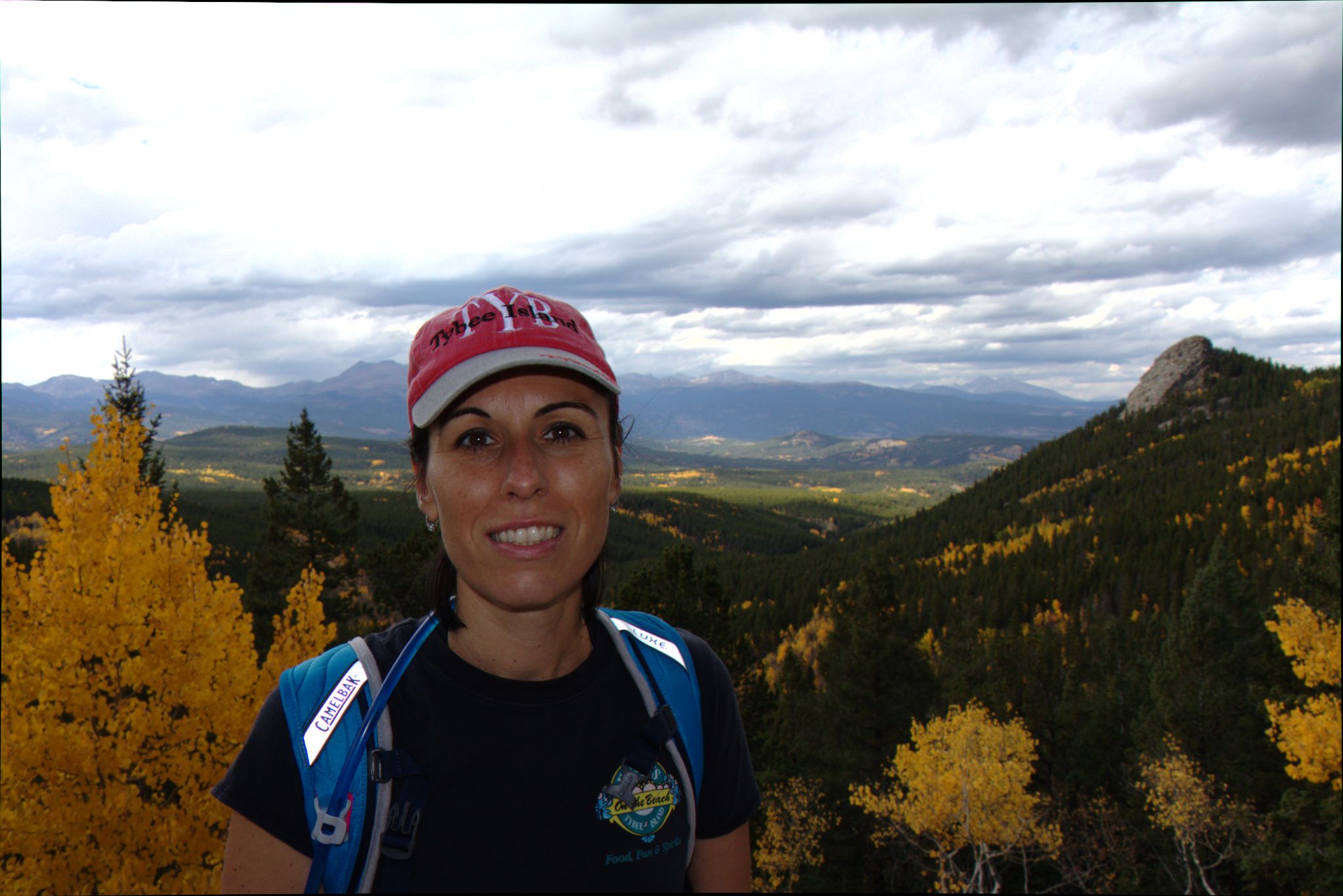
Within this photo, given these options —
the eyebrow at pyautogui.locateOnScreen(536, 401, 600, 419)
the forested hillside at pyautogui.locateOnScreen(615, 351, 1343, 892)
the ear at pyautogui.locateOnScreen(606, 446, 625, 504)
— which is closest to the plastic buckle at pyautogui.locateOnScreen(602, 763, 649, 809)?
the ear at pyautogui.locateOnScreen(606, 446, 625, 504)

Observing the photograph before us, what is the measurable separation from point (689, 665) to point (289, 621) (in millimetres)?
11177

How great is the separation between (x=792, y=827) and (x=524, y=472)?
3786 cm

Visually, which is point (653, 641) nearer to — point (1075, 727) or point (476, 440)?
point (476, 440)

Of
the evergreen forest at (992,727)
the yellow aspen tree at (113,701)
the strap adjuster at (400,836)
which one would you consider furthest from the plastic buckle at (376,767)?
the yellow aspen tree at (113,701)

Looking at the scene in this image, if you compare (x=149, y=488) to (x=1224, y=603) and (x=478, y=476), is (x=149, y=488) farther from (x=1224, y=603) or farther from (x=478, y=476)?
(x=1224, y=603)

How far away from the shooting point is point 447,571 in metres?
3.32

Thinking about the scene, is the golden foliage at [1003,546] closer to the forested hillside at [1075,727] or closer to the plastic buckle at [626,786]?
the forested hillside at [1075,727]

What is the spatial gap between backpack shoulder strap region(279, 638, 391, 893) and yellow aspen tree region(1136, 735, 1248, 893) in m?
35.0

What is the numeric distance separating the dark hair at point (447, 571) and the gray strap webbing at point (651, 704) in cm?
17

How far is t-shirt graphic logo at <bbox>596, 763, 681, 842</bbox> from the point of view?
2729mm

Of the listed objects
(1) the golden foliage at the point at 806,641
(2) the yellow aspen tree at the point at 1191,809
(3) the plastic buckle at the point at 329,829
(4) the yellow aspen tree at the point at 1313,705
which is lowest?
(1) the golden foliage at the point at 806,641

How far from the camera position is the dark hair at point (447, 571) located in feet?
9.68

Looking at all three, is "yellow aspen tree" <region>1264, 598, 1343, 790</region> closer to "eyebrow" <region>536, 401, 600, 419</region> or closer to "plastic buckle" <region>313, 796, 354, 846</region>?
"eyebrow" <region>536, 401, 600, 419</region>

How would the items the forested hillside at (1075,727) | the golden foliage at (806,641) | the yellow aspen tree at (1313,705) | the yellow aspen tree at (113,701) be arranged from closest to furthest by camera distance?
the yellow aspen tree at (113,701), the yellow aspen tree at (1313,705), the forested hillside at (1075,727), the golden foliage at (806,641)
